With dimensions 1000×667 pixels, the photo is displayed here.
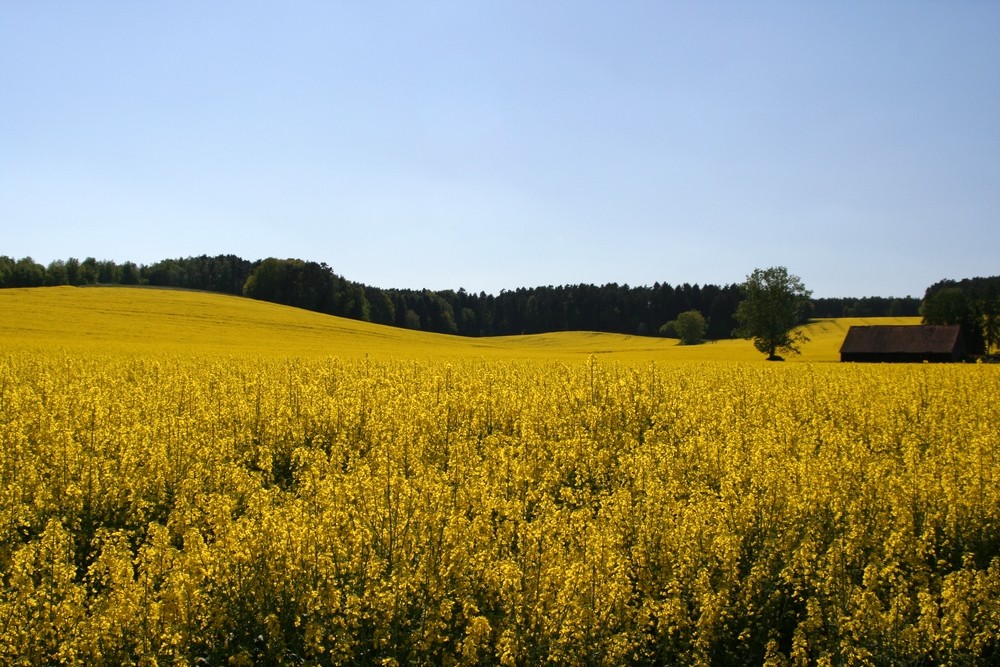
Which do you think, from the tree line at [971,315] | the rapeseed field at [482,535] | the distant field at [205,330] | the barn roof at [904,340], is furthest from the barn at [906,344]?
the rapeseed field at [482,535]

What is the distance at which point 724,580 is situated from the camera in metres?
6.73

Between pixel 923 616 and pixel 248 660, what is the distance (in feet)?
18.3

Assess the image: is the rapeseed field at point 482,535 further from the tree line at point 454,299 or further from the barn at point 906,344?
the tree line at point 454,299

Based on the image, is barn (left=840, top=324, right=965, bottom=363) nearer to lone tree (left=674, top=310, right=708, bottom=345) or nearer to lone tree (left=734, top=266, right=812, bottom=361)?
lone tree (left=734, top=266, right=812, bottom=361)

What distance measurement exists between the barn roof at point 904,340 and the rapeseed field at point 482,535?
38498mm

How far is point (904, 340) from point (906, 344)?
1.36ft

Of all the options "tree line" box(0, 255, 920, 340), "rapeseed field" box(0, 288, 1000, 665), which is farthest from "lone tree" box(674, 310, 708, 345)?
"rapeseed field" box(0, 288, 1000, 665)

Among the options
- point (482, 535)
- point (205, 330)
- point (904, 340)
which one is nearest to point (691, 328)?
point (904, 340)

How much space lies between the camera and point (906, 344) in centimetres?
4869

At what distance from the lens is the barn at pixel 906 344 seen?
4753 cm

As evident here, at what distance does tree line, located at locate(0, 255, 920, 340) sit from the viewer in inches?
3615

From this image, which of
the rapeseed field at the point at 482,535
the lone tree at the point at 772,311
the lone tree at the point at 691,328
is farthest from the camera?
the lone tree at the point at 691,328

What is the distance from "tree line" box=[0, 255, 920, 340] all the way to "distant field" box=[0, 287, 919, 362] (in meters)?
21.5

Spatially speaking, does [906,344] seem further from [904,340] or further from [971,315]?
[971,315]
